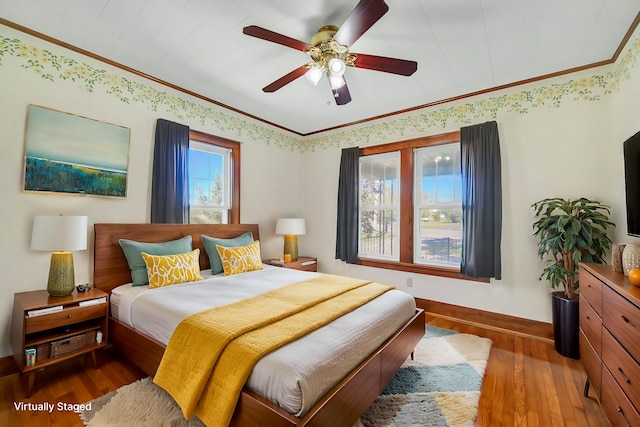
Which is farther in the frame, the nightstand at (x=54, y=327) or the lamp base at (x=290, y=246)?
the lamp base at (x=290, y=246)

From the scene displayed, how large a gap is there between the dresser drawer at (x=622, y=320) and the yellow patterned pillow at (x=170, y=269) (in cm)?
305

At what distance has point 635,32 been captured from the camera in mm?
2141

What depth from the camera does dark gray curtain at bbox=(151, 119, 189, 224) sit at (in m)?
3.00

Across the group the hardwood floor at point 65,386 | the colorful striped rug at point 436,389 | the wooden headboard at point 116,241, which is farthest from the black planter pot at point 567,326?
the wooden headboard at point 116,241

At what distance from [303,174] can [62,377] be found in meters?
3.82

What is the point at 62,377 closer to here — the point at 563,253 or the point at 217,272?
the point at 217,272

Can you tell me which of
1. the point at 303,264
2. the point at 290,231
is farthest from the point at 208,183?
the point at 303,264

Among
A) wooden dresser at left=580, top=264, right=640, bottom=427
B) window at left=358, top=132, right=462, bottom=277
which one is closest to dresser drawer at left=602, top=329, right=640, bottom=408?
wooden dresser at left=580, top=264, right=640, bottom=427

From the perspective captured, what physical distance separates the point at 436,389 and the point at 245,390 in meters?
1.47

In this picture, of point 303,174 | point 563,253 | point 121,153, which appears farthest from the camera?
point 303,174

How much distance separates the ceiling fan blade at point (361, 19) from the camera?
1528 mm

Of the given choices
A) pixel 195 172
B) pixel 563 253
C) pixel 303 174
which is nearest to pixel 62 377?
pixel 195 172

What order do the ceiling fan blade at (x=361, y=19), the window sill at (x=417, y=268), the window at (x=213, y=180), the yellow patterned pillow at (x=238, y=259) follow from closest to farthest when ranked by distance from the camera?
the ceiling fan blade at (x=361, y=19), the yellow patterned pillow at (x=238, y=259), the window sill at (x=417, y=268), the window at (x=213, y=180)

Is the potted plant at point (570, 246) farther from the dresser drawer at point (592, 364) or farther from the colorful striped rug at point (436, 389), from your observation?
the colorful striped rug at point (436, 389)
